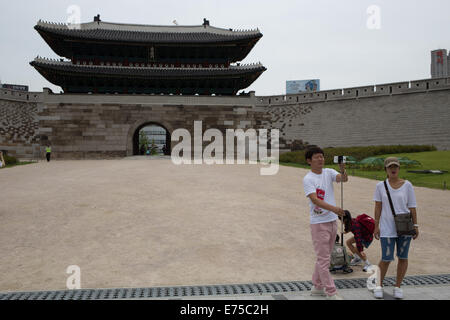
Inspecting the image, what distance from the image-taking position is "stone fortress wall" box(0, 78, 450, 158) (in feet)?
78.4

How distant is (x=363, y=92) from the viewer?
87.0ft

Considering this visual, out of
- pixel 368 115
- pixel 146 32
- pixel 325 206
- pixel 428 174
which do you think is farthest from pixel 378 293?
pixel 146 32

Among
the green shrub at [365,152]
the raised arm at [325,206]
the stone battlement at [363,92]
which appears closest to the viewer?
the raised arm at [325,206]

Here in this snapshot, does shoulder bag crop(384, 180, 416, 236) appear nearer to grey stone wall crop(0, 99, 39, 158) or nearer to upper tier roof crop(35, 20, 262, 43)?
upper tier roof crop(35, 20, 262, 43)

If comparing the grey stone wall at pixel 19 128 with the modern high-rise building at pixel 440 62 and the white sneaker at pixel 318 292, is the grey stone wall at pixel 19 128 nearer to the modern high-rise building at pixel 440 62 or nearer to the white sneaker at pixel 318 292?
the white sneaker at pixel 318 292

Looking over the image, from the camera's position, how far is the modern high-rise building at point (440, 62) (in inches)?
3907

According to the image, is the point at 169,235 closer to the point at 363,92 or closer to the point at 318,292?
the point at 318,292

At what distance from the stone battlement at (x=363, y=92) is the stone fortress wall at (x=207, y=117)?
2.7 inches

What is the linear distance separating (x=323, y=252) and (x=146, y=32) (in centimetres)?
2881

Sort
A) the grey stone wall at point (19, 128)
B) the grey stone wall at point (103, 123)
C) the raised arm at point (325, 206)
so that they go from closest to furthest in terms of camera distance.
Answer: the raised arm at point (325, 206) → the grey stone wall at point (103, 123) → the grey stone wall at point (19, 128)

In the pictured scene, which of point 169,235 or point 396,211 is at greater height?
point 396,211

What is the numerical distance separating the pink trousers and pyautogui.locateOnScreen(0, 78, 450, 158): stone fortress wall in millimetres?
22756

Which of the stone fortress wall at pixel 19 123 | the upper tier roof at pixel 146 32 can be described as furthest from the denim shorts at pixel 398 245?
the stone fortress wall at pixel 19 123
